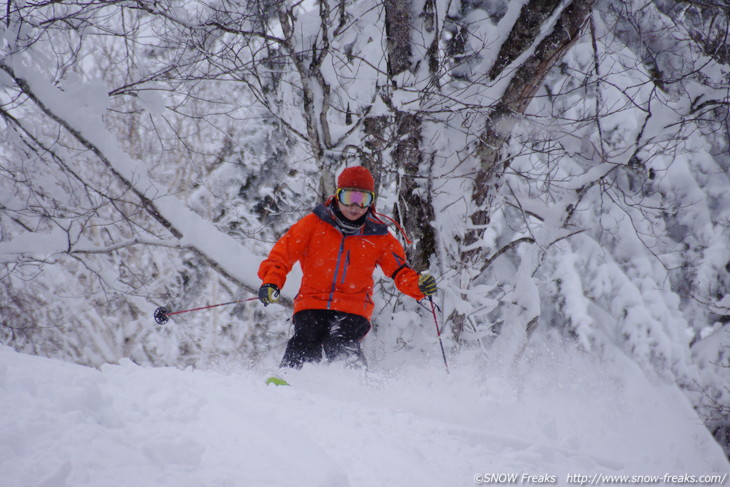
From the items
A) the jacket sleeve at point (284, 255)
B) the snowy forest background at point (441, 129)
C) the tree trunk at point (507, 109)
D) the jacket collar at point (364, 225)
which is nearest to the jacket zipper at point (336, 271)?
the jacket collar at point (364, 225)

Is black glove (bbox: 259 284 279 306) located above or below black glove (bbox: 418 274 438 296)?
below

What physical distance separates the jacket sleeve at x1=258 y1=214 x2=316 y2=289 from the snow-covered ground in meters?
0.79

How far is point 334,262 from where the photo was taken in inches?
149

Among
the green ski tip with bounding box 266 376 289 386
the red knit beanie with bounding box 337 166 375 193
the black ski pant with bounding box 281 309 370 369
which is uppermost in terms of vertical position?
the red knit beanie with bounding box 337 166 375 193

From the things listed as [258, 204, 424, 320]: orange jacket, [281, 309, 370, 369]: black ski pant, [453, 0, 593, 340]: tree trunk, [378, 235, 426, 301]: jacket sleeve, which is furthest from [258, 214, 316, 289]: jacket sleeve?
[453, 0, 593, 340]: tree trunk

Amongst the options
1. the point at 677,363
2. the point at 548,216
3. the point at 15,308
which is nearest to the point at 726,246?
the point at 677,363

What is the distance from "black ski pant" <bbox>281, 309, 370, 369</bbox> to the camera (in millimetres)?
3602

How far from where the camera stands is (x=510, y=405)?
3.04 m

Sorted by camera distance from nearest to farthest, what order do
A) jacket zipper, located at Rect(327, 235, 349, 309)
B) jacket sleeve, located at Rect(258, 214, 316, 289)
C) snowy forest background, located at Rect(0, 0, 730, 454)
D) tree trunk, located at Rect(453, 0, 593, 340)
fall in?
jacket sleeve, located at Rect(258, 214, 316, 289), jacket zipper, located at Rect(327, 235, 349, 309), tree trunk, located at Rect(453, 0, 593, 340), snowy forest background, located at Rect(0, 0, 730, 454)

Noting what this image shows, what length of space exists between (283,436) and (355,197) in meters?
2.11

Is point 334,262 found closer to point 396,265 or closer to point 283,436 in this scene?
point 396,265

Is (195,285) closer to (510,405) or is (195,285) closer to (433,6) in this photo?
(433,6)

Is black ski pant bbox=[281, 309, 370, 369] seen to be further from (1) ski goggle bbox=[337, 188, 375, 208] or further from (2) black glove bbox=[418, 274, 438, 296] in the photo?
(1) ski goggle bbox=[337, 188, 375, 208]

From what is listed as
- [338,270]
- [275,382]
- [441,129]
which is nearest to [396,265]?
[338,270]
